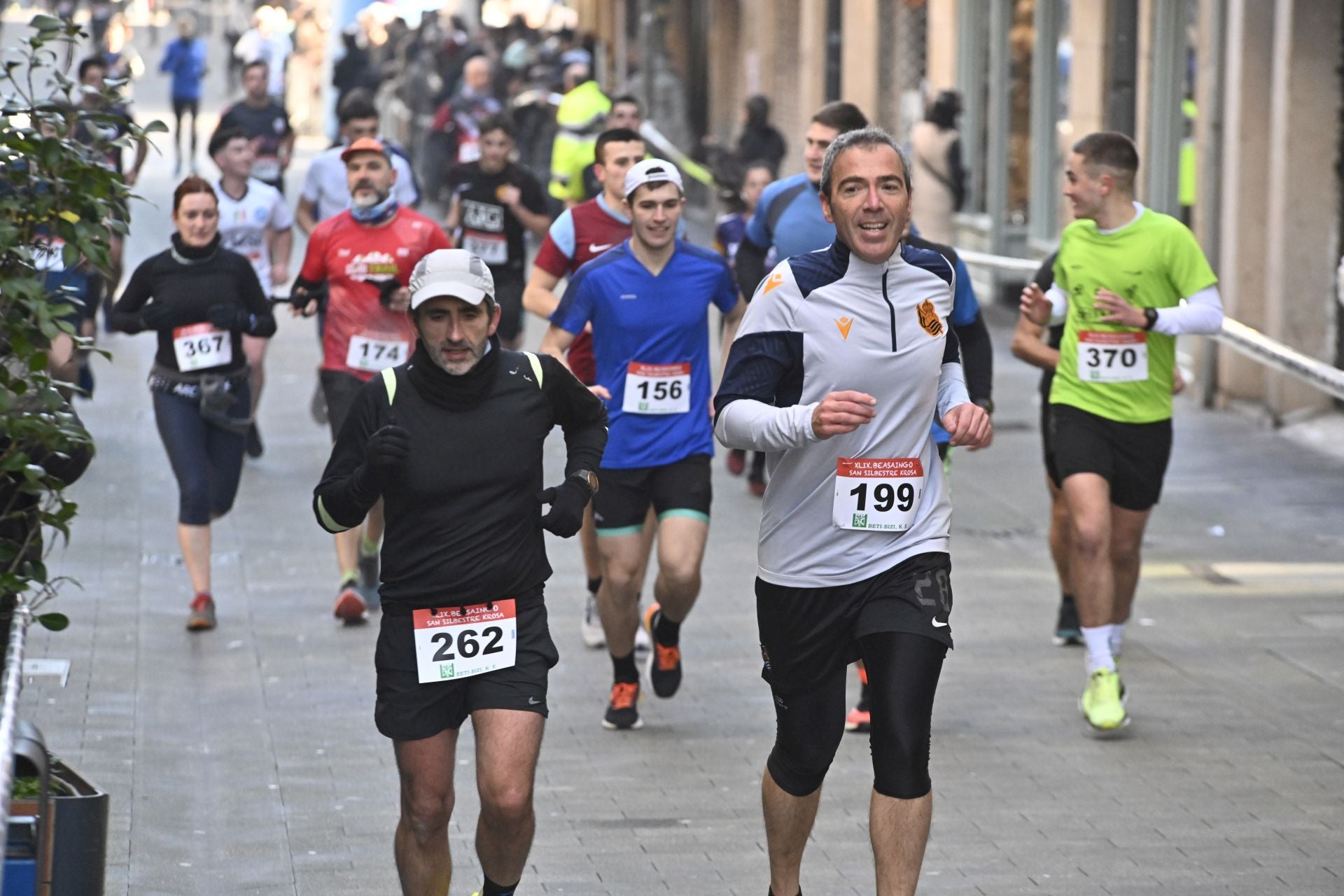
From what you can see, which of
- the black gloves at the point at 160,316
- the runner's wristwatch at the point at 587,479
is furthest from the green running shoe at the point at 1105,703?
the black gloves at the point at 160,316

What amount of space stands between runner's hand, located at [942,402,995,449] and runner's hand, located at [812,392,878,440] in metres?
0.27

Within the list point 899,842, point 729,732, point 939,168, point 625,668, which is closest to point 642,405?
point 625,668

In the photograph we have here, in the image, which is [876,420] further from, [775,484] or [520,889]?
[520,889]

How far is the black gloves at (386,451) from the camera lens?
520cm

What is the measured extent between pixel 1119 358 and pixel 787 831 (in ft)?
9.74

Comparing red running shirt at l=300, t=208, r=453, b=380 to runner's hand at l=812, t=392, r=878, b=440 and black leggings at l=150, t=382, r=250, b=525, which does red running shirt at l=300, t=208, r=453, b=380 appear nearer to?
black leggings at l=150, t=382, r=250, b=525

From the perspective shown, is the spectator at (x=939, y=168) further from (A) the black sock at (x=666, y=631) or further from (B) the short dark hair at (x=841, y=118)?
(A) the black sock at (x=666, y=631)

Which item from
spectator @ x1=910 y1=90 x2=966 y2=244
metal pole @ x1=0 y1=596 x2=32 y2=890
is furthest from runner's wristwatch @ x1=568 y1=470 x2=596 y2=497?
spectator @ x1=910 y1=90 x2=966 y2=244

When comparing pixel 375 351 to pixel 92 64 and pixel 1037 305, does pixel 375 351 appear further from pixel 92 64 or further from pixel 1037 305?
pixel 92 64

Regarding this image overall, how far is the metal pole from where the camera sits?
408 cm

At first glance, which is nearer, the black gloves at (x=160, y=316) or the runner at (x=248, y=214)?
the black gloves at (x=160, y=316)

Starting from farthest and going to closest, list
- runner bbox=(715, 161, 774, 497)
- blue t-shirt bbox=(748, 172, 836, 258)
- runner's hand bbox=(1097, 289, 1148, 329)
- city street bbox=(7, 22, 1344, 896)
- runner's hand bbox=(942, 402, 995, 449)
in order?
runner bbox=(715, 161, 774, 497)
blue t-shirt bbox=(748, 172, 836, 258)
runner's hand bbox=(1097, 289, 1148, 329)
city street bbox=(7, 22, 1344, 896)
runner's hand bbox=(942, 402, 995, 449)

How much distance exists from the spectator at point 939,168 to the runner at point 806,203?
26.9 ft

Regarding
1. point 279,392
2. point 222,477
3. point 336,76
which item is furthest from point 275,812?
point 336,76
